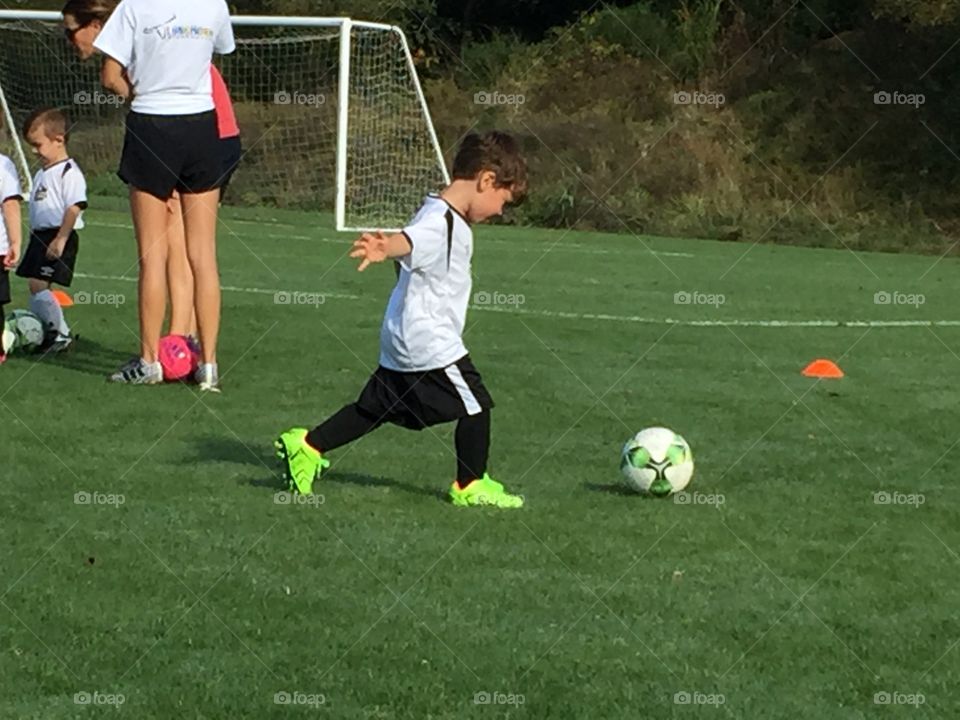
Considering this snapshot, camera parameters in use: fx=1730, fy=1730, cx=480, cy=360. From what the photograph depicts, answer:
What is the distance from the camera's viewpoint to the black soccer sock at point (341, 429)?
6.44m

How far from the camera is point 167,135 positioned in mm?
8617

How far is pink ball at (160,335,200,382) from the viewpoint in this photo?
28.9ft

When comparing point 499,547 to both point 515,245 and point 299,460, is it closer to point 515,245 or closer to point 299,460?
point 299,460

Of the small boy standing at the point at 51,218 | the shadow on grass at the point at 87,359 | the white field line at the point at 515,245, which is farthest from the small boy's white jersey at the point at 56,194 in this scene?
the white field line at the point at 515,245

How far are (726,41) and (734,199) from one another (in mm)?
5896

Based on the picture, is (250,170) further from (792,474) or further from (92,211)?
(792,474)

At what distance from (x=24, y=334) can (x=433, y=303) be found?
423 cm

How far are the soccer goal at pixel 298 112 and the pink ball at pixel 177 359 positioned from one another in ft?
41.1

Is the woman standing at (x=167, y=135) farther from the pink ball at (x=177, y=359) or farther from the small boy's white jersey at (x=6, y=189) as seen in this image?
the small boy's white jersey at (x=6, y=189)

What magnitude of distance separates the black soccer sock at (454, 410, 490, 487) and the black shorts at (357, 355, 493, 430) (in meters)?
0.04

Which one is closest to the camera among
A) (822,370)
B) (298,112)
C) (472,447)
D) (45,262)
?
(472,447)

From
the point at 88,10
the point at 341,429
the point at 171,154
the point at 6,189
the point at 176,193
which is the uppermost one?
the point at 88,10

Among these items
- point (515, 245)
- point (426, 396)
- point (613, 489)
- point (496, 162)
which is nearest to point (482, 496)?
point (426, 396)

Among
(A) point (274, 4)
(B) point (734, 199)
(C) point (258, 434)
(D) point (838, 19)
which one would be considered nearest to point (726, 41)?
(D) point (838, 19)
